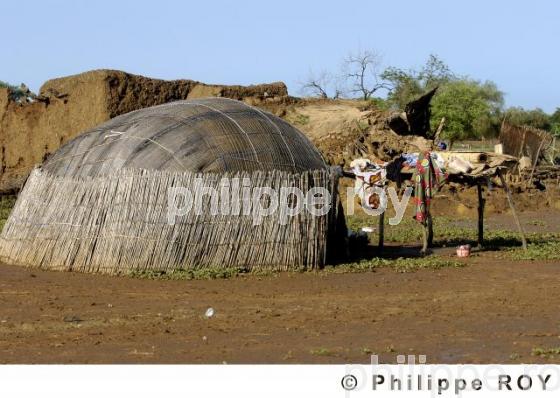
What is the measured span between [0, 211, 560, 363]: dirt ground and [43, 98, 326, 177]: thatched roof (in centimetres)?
165

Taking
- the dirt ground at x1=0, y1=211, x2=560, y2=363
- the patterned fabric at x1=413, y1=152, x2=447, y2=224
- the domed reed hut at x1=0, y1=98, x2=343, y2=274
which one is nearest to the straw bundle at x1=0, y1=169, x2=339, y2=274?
the domed reed hut at x1=0, y1=98, x2=343, y2=274

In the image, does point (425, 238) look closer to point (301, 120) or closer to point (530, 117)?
point (301, 120)

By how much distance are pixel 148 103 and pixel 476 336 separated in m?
16.7

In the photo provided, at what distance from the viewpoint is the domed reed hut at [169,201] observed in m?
13.4

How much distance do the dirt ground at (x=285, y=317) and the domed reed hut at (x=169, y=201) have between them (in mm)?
389

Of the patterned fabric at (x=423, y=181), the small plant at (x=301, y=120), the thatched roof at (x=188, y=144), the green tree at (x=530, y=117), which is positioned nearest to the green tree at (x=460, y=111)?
the green tree at (x=530, y=117)

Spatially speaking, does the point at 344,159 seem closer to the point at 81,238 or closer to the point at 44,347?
the point at 81,238

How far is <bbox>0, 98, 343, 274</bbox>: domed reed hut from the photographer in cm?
1337

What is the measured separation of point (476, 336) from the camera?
369 inches

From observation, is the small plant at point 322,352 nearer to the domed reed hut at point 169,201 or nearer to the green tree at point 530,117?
the domed reed hut at point 169,201

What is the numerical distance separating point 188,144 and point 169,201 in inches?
40.1

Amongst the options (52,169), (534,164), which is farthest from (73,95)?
(534,164)

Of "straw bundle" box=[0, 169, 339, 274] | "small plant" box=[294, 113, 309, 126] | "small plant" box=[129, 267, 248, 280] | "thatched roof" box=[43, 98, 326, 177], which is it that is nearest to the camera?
"small plant" box=[129, 267, 248, 280]

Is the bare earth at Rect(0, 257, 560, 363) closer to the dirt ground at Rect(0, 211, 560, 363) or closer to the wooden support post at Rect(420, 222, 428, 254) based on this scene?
the dirt ground at Rect(0, 211, 560, 363)
